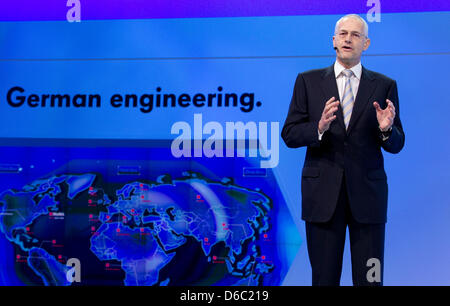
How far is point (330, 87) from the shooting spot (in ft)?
9.66

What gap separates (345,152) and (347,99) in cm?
28

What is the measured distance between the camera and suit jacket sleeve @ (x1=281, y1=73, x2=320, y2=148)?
9.17ft

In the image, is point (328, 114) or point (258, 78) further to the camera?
point (258, 78)

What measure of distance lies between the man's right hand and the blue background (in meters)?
1.54

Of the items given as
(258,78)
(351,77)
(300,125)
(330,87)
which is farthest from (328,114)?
(258,78)

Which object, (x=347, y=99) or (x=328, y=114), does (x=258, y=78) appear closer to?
(x=347, y=99)

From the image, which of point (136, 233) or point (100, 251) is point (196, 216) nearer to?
point (136, 233)

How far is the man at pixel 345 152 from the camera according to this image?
2.79 m

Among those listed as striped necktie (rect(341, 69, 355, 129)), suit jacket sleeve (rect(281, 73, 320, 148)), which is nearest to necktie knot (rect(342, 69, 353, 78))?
striped necktie (rect(341, 69, 355, 129))

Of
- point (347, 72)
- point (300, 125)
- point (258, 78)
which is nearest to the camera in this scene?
point (300, 125)

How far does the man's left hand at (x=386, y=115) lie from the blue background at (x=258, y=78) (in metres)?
1.53

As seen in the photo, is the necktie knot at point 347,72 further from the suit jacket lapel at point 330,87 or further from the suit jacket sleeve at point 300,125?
the suit jacket sleeve at point 300,125

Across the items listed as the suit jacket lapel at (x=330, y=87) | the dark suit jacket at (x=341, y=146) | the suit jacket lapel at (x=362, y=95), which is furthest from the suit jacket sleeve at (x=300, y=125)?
the suit jacket lapel at (x=362, y=95)
